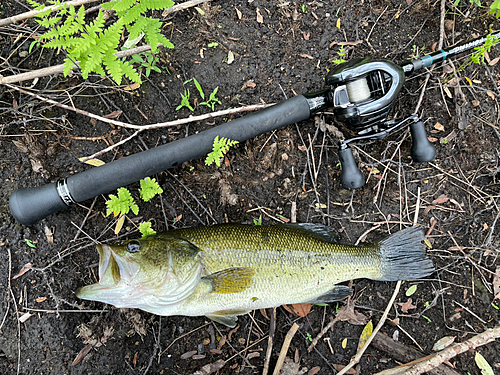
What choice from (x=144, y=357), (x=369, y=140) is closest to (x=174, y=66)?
(x=369, y=140)

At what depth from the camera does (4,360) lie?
3373 millimetres

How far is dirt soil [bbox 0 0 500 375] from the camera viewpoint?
3.43m

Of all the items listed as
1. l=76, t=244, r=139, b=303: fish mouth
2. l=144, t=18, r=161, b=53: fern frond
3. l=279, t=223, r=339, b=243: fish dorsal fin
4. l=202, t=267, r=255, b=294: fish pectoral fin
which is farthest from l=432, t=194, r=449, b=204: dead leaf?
l=144, t=18, r=161, b=53: fern frond

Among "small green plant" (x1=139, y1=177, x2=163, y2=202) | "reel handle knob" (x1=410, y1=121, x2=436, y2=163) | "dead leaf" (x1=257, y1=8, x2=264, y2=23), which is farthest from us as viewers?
"dead leaf" (x1=257, y1=8, x2=264, y2=23)

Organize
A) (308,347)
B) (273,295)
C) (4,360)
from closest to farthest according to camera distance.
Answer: (273,295) < (4,360) < (308,347)

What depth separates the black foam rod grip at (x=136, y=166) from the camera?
3.05 metres

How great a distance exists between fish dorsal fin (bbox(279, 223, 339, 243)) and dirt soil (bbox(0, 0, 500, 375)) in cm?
25

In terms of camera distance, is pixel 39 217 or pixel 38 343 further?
pixel 38 343

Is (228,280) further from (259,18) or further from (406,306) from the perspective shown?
(259,18)

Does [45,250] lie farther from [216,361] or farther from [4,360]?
[216,361]

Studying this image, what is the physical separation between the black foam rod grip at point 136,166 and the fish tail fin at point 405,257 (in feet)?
5.38

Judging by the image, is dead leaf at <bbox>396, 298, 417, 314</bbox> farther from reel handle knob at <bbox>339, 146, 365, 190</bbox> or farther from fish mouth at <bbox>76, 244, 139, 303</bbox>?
fish mouth at <bbox>76, 244, 139, 303</bbox>

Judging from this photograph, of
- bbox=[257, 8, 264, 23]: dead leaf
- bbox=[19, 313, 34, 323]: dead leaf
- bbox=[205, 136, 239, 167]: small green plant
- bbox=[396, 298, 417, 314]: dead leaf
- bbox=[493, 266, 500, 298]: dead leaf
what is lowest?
bbox=[493, 266, 500, 298]: dead leaf

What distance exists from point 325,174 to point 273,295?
1471mm
